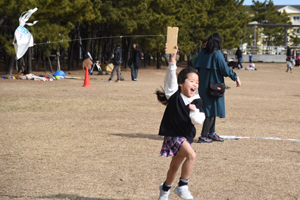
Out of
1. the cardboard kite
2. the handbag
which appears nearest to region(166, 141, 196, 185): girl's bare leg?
the handbag

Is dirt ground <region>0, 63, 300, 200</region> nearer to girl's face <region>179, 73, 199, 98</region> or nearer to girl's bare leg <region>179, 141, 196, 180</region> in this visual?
girl's bare leg <region>179, 141, 196, 180</region>

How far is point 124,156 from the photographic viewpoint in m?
5.89

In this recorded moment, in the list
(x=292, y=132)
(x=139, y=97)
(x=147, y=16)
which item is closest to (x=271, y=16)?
(x=147, y=16)

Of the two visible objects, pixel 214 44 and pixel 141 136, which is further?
pixel 141 136

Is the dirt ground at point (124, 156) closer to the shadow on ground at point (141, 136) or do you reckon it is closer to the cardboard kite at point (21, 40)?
the shadow on ground at point (141, 136)

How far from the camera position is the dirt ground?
441 centimetres

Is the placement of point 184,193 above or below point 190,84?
below

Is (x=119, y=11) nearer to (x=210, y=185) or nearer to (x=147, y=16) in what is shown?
(x=147, y=16)

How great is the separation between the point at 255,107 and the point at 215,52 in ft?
17.1

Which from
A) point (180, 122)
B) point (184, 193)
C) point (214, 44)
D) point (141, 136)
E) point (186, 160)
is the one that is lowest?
point (141, 136)

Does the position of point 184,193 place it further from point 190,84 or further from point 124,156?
point 124,156

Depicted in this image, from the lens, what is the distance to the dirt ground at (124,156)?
4410mm

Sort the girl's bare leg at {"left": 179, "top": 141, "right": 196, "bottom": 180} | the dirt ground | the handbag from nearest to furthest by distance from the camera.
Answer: the girl's bare leg at {"left": 179, "top": 141, "right": 196, "bottom": 180}, the dirt ground, the handbag

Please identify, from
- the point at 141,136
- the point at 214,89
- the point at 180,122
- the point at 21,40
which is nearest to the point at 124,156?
the point at 141,136
